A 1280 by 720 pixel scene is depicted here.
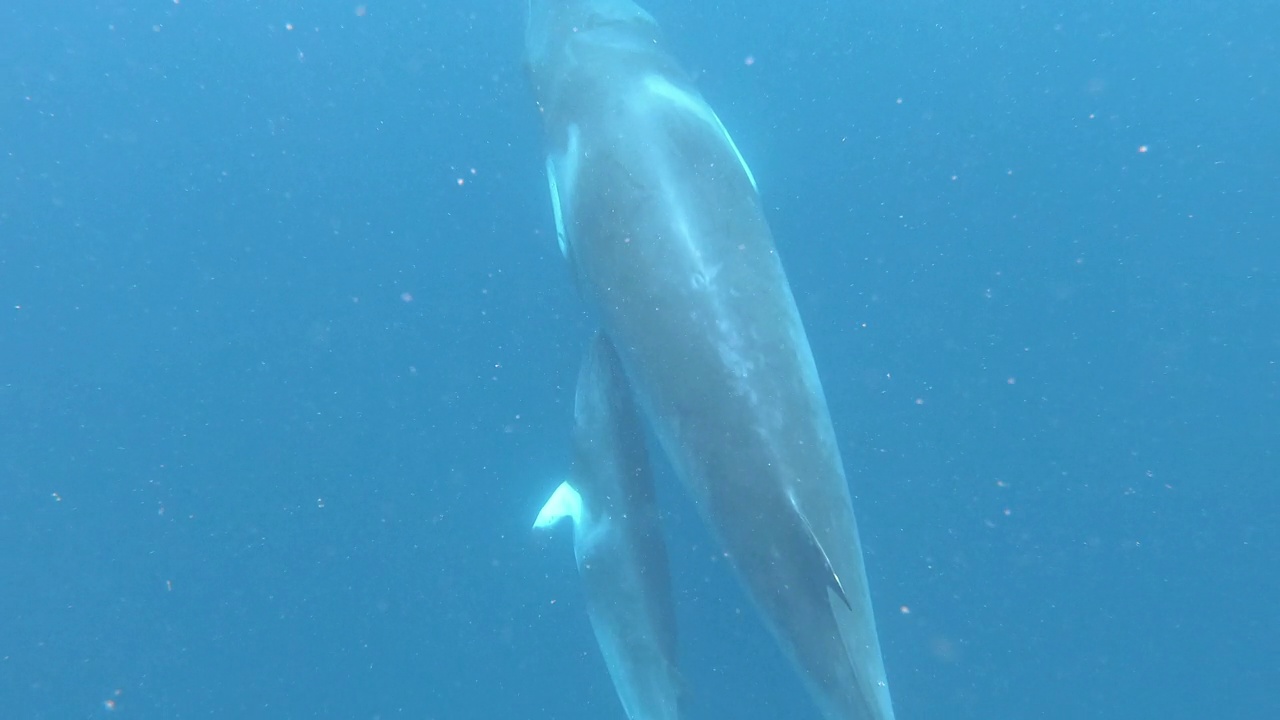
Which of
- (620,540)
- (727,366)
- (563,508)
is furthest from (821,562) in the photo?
(563,508)

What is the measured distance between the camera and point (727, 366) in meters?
4.05

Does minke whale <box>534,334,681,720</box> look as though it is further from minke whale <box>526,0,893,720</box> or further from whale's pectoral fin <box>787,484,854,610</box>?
whale's pectoral fin <box>787,484,854,610</box>

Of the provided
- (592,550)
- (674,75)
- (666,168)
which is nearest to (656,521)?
(592,550)

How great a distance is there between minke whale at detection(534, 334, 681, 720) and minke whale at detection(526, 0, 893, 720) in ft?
0.63

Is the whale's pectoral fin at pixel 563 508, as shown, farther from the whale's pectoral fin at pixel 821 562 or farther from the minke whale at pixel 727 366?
the whale's pectoral fin at pixel 821 562

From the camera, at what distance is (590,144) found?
4.88m

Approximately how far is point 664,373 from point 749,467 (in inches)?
29.3

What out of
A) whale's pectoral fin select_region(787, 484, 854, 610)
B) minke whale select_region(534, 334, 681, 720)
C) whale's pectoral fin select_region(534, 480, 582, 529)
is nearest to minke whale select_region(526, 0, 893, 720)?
whale's pectoral fin select_region(787, 484, 854, 610)

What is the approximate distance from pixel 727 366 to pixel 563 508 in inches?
81.8

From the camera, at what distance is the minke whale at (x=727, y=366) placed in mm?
3924

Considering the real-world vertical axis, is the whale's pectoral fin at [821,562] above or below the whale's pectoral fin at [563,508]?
below

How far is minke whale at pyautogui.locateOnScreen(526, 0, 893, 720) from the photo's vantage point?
12.9ft

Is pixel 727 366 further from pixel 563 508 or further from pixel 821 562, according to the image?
pixel 563 508

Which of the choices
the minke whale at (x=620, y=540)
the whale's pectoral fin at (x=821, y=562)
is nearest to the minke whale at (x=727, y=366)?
the whale's pectoral fin at (x=821, y=562)
